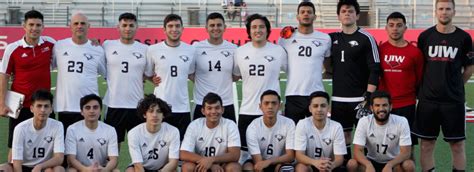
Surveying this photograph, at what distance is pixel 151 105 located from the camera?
644 cm

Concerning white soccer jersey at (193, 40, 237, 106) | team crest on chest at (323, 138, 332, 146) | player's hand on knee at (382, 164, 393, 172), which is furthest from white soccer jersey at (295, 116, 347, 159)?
white soccer jersey at (193, 40, 237, 106)

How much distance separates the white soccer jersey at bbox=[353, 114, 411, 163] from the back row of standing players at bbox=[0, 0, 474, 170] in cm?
31

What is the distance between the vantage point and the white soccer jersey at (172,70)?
6965mm

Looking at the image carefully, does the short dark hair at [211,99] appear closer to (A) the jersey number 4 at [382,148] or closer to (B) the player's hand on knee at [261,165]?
(B) the player's hand on knee at [261,165]

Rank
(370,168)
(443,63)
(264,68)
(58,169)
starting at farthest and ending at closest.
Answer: (264,68), (443,63), (370,168), (58,169)

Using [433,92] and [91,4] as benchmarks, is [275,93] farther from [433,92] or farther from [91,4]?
[91,4]

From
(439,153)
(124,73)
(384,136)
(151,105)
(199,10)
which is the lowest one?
(439,153)

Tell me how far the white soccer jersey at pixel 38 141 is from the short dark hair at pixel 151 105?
0.69m

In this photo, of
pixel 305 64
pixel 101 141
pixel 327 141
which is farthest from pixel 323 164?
pixel 101 141

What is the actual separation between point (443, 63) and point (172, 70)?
245 cm

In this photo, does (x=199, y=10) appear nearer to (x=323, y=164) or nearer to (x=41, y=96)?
(x=41, y=96)

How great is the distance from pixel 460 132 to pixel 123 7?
19.5 metres

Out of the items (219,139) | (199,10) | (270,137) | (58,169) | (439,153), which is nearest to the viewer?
(58,169)

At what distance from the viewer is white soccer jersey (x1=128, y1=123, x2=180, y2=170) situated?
648cm
